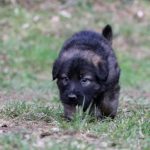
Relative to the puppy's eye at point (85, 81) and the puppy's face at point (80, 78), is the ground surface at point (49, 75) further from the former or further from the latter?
the puppy's eye at point (85, 81)

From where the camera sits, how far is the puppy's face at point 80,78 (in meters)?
7.48

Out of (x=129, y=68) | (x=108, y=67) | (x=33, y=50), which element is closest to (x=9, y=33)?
(x=33, y=50)

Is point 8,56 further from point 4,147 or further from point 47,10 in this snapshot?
point 4,147

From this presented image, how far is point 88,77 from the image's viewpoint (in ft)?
24.9

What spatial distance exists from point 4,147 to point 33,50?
11319 millimetres

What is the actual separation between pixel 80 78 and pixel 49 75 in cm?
815

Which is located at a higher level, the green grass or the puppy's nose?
the puppy's nose

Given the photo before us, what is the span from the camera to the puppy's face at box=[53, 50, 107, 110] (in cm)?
748

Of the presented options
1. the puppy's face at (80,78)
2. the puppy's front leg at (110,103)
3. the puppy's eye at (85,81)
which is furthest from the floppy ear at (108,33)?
the puppy's eye at (85,81)

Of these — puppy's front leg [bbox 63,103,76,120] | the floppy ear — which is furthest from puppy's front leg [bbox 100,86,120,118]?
the floppy ear

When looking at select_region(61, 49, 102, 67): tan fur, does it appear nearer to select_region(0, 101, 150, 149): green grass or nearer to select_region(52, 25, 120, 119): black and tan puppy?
select_region(52, 25, 120, 119): black and tan puppy

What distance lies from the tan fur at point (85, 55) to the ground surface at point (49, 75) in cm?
78

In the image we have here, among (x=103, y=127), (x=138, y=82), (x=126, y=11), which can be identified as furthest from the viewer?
(x=126, y=11)

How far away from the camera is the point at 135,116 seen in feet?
26.2
